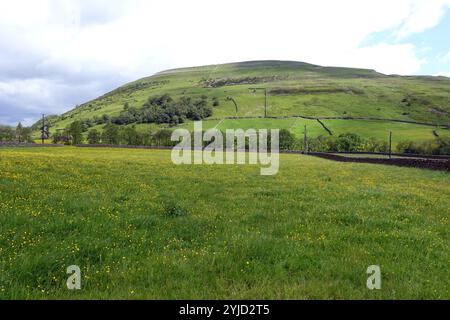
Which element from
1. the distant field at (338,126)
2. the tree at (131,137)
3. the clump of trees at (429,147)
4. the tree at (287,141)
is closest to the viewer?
the clump of trees at (429,147)

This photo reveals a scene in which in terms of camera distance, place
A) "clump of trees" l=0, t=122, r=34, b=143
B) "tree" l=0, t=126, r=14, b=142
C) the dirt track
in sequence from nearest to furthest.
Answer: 1. the dirt track
2. "clump of trees" l=0, t=122, r=34, b=143
3. "tree" l=0, t=126, r=14, b=142

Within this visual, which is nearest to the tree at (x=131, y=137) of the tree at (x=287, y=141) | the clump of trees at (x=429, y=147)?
the tree at (x=287, y=141)

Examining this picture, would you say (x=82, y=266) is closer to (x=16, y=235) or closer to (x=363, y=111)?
(x=16, y=235)

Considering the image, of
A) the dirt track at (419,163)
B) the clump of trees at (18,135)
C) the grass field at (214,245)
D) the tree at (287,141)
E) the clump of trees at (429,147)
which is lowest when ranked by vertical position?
the grass field at (214,245)

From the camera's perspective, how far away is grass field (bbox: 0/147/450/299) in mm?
7598

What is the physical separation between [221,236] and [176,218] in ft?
8.21

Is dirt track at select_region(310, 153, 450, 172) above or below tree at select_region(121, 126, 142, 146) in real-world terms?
below

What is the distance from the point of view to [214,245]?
10188mm

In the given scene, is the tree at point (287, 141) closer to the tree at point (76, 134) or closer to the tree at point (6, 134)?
the tree at point (76, 134)

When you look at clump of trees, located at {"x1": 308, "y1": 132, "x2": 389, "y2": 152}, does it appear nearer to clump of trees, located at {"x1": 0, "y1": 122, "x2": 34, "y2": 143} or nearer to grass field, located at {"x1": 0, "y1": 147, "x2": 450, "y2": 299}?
grass field, located at {"x1": 0, "y1": 147, "x2": 450, "y2": 299}

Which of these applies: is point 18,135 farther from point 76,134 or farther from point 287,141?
point 287,141

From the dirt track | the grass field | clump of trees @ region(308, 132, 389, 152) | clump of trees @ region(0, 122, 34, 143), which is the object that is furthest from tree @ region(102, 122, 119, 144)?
the grass field

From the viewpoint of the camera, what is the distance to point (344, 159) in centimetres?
6028

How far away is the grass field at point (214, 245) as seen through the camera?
24.9 feet
